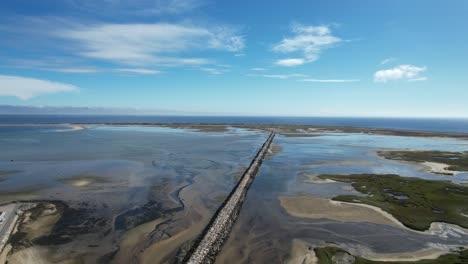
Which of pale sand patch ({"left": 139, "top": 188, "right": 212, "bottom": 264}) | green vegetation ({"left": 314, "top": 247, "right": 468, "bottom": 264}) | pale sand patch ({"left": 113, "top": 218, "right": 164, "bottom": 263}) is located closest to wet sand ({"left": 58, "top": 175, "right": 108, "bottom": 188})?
pale sand patch ({"left": 139, "top": 188, "right": 212, "bottom": 264})

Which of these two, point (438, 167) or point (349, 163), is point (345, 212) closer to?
point (349, 163)

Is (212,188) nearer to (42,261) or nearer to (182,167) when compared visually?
(182,167)

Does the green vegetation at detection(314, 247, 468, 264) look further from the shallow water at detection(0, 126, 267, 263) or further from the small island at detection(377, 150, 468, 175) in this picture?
the small island at detection(377, 150, 468, 175)

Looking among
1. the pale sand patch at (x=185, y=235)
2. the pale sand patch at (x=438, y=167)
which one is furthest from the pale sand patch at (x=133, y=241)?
the pale sand patch at (x=438, y=167)

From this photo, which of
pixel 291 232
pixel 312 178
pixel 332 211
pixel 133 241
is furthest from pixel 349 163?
pixel 133 241

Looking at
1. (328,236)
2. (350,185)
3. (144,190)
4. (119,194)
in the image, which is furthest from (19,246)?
(350,185)

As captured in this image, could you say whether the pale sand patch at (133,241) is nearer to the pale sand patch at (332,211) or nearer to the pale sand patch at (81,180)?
the pale sand patch at (332,211)
